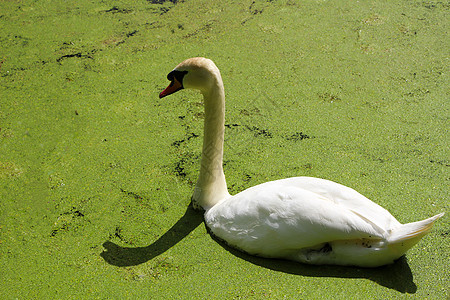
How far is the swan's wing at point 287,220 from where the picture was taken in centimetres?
150

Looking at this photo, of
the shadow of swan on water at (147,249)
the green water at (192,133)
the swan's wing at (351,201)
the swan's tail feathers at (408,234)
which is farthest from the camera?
the shadow of swan on water at (147,249)

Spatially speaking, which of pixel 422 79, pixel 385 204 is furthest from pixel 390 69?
pixel 385 204

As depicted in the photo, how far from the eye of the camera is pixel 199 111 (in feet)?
9.23

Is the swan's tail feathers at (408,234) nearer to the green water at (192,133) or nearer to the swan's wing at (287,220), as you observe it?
the swan's wing at (287,220)

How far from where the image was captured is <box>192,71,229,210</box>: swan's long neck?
1864 mm

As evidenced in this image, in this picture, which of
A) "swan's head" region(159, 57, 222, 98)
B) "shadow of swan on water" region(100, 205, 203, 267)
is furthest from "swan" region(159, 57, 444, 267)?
"shadow of swan on water" region(100, 205, 203, 267)

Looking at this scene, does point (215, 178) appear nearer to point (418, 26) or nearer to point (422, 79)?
point (422, 79)

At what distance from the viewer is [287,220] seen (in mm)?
1559

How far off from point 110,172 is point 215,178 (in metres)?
0.75

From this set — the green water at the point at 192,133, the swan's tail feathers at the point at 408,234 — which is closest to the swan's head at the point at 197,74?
the green water at the point at 192,133

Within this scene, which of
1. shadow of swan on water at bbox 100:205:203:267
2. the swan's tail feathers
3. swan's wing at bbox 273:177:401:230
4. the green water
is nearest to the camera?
the swan's tail feathers

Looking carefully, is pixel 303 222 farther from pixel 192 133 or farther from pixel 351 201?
pixel 192 133

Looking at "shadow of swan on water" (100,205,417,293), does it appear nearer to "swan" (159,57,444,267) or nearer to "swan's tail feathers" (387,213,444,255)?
"swan" (159,57,444,267)

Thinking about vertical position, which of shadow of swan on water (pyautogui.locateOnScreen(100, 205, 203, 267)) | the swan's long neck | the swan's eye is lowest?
shadow of swan on water (pyautogui.locateOnScreen(100, 205, 203, 267))
